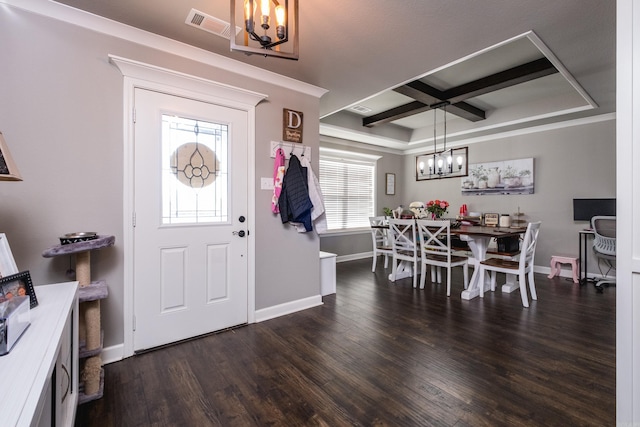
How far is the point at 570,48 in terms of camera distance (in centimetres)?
256

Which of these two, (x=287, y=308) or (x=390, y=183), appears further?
(x=390, y=183)

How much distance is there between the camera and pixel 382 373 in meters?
2.03

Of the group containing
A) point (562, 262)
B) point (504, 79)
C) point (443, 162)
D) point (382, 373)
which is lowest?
point (382, 373)

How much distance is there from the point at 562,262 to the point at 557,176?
4.64 ft

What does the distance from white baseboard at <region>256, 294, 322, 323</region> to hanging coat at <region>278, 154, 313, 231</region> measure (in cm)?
92

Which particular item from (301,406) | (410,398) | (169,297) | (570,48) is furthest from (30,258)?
(570,48)

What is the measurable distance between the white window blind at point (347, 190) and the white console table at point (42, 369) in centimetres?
458

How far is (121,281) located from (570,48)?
4271mm

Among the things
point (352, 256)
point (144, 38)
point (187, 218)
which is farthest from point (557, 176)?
point (144, 38)

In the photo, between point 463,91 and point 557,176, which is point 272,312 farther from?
point 557,176

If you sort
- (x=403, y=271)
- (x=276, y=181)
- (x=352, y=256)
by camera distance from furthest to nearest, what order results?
(x=352, y=256) < (x=403, y=271) < (x=276, y=181)

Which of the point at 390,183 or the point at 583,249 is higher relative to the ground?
the point at 390,183

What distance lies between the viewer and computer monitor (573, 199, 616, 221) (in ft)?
13.6

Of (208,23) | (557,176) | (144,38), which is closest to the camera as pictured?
(208,23)
